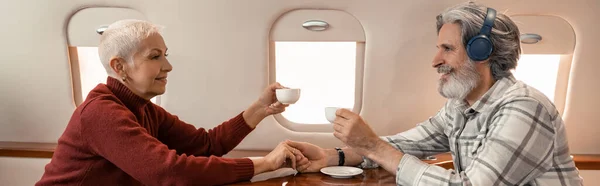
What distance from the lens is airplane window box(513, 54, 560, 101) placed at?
2525mm

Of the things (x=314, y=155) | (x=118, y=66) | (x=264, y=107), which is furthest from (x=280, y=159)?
(x=118, y=66)

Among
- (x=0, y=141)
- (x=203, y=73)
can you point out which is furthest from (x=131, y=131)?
(x=0, y=141)

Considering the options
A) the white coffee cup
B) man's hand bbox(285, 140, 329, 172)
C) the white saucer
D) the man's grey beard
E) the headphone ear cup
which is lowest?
the white saucer

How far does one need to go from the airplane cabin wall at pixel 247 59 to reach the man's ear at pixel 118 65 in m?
0.85

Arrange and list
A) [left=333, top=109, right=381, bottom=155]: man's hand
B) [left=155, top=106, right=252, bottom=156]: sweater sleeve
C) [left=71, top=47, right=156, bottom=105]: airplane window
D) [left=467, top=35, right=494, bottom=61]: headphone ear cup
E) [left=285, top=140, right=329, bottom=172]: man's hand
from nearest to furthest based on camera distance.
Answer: [left=467, top=35, right=494, bottom=61]: headphone ear cup, [left=333, top=109, right=381, bottom=155]: man's hand, [left=285, top=140, right=329, bottom=172]: man's hand, [left=155, top=106, right=252, bottom=156]: sweater sleeve, [left=71, top=47, right=156, bottom=105]: airplane window

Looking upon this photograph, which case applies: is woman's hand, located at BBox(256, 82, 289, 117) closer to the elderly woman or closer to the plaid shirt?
the elderly woman

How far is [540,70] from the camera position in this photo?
2.56 m

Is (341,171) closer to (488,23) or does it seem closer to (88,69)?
(488,23)

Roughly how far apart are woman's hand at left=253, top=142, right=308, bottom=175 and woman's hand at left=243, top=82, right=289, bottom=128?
0.33 meters

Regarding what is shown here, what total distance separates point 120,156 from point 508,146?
3.73 feet

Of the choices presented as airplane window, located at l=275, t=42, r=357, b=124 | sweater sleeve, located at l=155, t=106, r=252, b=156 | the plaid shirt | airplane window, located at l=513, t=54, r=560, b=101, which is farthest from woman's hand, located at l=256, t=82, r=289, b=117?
airplane window, located at l=513, t=54, r=560, b=101

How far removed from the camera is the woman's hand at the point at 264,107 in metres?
2.09

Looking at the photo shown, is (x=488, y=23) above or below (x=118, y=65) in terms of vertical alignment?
above

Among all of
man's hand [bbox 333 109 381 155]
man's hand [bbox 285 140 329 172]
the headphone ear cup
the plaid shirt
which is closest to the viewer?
the plaid shirt
